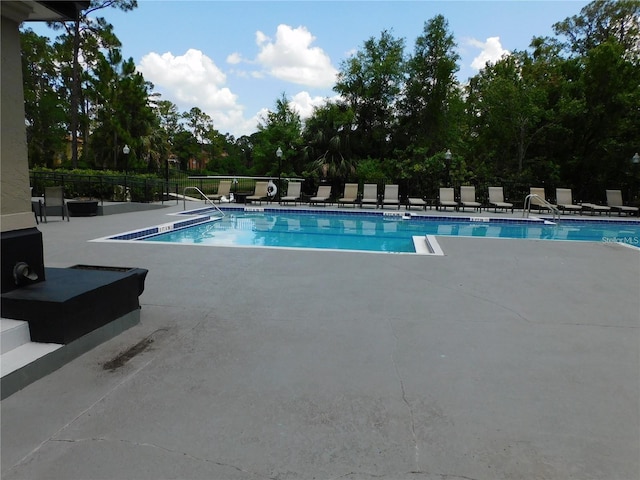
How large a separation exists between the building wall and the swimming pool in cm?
482

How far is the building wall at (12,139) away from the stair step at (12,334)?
60cm

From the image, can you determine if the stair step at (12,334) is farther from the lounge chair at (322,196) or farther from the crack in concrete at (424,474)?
the lounge chair at (322,196)

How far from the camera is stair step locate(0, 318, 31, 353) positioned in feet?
7.61

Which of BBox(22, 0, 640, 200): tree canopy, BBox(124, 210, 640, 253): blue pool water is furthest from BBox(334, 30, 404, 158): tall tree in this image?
BBox(124, 210, 640, 253): blue pool water

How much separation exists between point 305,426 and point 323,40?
2056 cm

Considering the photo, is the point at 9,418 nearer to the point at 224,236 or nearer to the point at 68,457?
the point at 68,457

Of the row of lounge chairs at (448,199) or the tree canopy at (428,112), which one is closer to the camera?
the row of lounge chairs at (448,199)

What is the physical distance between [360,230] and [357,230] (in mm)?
82

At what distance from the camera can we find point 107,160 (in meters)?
25.5

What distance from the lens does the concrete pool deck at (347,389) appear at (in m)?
1.74

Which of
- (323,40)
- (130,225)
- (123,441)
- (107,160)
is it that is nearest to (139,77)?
(107,160)

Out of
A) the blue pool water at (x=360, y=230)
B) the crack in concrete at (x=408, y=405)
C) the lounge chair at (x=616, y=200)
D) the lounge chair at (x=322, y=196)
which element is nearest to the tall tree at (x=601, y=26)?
the lounge chair at (x=616, y=200)

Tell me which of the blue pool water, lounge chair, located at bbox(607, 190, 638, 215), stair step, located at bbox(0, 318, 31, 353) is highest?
lounge chair, located at bbox(607, 190, 638, 215)

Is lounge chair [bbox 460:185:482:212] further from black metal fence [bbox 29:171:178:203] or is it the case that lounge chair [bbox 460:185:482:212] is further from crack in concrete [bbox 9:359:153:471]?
crack in concrete [bbox 9:359:153:471]
